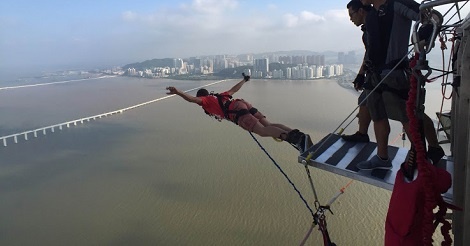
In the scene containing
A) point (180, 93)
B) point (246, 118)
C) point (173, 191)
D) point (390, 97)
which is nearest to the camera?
point (390, 97)

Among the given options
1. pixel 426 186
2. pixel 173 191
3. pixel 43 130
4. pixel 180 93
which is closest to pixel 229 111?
pixel 180 93

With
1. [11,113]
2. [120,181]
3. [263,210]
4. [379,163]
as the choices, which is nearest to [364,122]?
[379,163]

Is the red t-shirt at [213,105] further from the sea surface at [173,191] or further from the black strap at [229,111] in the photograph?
the sea surface at [173,191]

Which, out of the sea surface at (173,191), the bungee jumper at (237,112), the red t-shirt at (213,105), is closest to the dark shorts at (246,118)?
the bungee jumper at (237,112)

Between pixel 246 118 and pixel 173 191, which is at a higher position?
pixel 246 118

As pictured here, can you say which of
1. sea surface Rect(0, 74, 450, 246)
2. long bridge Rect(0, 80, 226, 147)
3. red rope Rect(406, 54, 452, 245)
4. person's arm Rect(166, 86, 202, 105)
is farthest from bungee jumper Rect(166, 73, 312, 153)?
long bridge Rect(0, 80, 226, 147)

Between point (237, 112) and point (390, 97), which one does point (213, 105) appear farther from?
point (390, 97)
